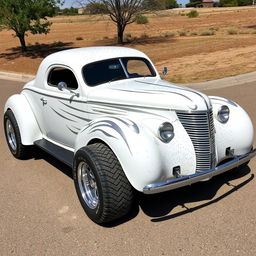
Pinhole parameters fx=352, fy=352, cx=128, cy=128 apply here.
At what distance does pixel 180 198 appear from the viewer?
4117mm

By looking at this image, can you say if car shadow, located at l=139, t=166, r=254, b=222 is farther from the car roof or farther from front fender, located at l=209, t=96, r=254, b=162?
the car roof

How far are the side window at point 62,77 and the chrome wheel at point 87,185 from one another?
4.03 ft

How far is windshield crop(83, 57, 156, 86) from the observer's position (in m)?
4.55

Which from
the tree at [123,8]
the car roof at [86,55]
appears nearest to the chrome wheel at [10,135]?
the car roof at [86,55]

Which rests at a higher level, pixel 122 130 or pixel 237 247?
pixel 122 130

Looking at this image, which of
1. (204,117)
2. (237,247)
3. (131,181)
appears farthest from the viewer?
(204,117)

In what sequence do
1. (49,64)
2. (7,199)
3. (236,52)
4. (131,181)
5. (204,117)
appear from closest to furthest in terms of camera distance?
(131,181), (204,117), (7,199), (49,64), (236,52)

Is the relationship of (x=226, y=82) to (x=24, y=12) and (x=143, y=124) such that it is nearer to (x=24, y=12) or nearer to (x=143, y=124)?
(x=143, y=124)

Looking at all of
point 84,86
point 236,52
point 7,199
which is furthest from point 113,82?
point 236,52

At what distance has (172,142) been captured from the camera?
361cm

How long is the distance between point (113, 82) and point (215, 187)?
185cm

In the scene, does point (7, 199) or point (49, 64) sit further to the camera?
point (49, 64)

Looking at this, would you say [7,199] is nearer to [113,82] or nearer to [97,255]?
[97,255]

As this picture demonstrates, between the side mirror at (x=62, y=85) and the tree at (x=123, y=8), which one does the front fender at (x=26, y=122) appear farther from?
the tree at (x=123, y=8)
